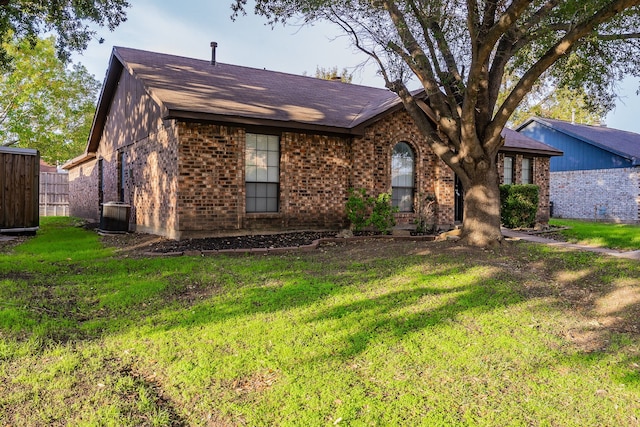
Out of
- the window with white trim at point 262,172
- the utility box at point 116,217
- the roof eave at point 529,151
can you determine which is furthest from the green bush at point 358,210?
the roof eave at point 529,151

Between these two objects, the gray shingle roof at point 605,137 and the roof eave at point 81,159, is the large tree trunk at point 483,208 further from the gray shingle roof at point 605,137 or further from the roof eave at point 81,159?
the roof eave at point 81,159

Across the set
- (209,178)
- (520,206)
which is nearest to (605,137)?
(520,206)

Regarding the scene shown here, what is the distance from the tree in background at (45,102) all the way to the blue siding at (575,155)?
85.6 feet

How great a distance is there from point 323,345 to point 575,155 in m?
23.9

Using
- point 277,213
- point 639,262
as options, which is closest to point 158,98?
point 277,213

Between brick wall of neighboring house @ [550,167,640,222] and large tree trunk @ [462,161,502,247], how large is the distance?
1549cm

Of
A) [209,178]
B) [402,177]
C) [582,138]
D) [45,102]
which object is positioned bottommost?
[209,178]

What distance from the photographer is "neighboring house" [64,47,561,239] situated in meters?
10.6

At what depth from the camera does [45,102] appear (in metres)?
26.7

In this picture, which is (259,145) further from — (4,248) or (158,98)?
(4,248)

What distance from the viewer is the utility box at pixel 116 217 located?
42.4ft

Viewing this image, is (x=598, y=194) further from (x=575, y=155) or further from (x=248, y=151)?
(x=248, y=151)

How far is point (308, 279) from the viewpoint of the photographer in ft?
21.6

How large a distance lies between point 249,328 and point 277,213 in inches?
283
